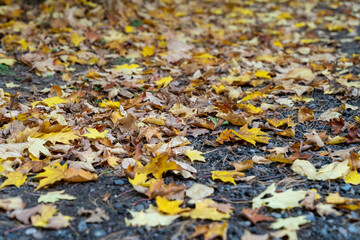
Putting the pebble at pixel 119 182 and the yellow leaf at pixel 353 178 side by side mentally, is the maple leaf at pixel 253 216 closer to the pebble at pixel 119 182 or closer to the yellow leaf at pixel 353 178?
the yellow leaf at pixel 353 178

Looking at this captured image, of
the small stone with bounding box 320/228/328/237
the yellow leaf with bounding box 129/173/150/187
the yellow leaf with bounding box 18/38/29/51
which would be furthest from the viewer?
the yellow leaf with bounding box 18/38/29/51

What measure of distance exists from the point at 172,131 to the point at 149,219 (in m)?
0.97

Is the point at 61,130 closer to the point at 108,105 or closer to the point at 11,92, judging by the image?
the point at 108,105

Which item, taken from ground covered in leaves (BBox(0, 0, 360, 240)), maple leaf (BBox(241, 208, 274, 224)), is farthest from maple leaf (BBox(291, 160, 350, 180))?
maple leaf (BBox(241, 208, 274, 224))

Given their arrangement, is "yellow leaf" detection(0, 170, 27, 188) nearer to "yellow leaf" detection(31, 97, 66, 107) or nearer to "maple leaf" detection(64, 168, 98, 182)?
"maple leaf" detection(64, 168, 98, 182)

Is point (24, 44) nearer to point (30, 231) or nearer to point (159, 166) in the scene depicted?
point (159, 166)

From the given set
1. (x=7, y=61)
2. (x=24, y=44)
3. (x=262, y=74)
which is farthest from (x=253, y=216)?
(x=24, y=44)

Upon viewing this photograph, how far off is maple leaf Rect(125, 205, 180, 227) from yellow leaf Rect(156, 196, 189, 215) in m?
0.03

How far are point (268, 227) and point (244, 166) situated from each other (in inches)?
21.0

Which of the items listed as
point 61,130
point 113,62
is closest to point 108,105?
point 61,130

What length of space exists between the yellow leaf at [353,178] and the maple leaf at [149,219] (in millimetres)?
1006

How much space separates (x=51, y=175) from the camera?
2078 millimetres

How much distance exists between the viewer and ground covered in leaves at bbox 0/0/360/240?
1.82 metres

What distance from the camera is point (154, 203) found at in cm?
195
